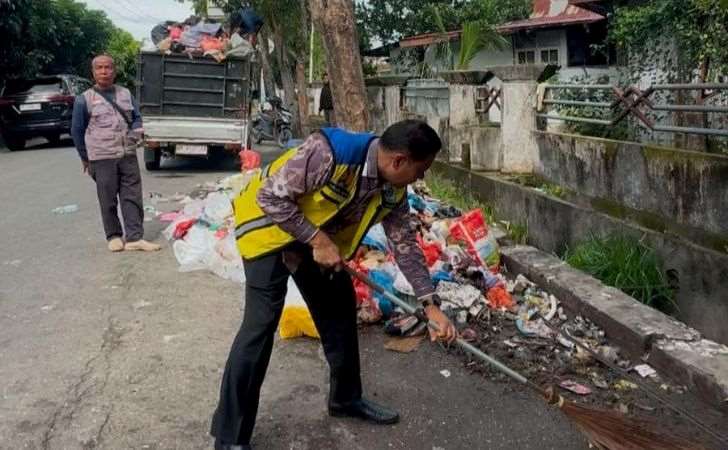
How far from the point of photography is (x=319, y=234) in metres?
2.85

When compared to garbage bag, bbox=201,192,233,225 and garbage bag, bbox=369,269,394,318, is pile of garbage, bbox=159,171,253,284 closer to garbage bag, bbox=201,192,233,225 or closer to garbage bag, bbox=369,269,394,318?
garbage bag, bbox=201,192,233,225

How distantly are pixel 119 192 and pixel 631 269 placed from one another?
4488mm

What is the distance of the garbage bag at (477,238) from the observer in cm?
582

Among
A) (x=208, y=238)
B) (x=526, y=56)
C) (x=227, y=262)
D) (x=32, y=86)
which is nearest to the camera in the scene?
(x=227, y=262)

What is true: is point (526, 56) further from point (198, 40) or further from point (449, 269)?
point (449, 269)

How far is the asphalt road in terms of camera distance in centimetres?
337

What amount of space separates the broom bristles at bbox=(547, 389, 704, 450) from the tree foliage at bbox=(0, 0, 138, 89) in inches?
756

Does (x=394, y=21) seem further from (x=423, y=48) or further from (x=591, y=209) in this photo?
(x=591, y=209)

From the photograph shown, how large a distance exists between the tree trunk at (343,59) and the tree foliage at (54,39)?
1449 cm

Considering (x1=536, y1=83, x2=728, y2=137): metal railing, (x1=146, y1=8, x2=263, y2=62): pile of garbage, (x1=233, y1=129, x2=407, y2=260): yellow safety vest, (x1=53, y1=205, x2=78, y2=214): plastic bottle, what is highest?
(x1=146, y1=8, x2=263, y2=62): pile of garbage

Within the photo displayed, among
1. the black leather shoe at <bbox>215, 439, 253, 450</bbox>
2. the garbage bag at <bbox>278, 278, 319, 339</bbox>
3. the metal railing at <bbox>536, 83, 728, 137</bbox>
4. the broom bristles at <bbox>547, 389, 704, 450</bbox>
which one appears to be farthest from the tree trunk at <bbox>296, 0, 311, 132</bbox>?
the broom bristles at <bbox>547, 389, 704, 450</bbox>

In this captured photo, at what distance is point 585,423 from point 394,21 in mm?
23567

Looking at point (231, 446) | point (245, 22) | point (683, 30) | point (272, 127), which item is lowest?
point (231, 446)

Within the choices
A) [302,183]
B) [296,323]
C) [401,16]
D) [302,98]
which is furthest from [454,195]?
[401,16]
